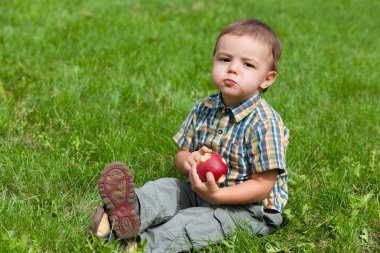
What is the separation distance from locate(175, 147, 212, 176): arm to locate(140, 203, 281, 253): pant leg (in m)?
0.24

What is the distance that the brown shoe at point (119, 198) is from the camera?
252 cm

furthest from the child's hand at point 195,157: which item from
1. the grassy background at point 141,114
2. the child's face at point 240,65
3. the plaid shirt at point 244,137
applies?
the grassy background at point 141,114

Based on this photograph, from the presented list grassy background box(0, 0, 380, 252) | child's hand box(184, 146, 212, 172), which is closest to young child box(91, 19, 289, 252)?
child's hand box(184, 146, 212, 172)

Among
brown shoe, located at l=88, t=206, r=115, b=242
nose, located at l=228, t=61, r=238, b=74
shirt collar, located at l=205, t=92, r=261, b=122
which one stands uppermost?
nose, located at l=228, t=61, r=238, b=74

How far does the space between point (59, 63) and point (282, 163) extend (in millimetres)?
3152

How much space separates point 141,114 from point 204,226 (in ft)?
5.29

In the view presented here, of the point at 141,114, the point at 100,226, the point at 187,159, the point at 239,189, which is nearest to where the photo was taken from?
the point at 100,226

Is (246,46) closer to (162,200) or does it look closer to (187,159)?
(187,159)

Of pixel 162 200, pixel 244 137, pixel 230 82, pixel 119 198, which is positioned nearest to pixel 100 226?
pixel 119 198

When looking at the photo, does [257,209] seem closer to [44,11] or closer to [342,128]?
[342,128]

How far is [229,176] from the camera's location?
112 inches

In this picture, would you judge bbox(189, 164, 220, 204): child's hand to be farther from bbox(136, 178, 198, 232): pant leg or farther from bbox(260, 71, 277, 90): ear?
bbox(260, 71, 277, 90): ear

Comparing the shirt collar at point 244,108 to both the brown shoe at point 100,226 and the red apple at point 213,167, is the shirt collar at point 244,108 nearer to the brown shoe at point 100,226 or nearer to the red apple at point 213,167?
the red apple at point 213,167

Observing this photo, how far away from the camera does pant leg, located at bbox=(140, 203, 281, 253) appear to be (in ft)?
8.77
